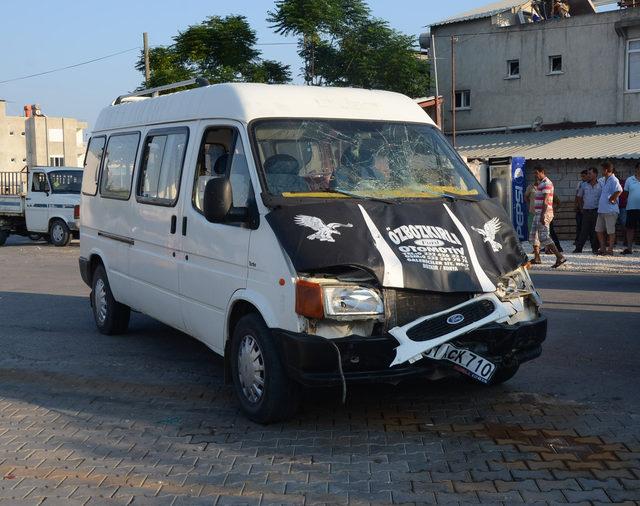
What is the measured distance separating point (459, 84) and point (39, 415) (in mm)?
31184

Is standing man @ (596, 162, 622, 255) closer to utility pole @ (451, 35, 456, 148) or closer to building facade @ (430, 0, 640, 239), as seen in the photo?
building facade @ (430, 0, 640, 239)

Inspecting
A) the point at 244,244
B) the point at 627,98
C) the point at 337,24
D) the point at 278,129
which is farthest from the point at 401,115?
the point at 337,24

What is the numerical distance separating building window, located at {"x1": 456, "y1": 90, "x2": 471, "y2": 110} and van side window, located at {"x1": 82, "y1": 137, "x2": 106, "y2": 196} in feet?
89.5

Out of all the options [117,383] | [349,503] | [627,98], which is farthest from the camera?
[627,98]

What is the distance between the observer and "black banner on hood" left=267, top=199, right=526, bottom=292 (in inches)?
221

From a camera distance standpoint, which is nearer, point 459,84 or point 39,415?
point 39,415

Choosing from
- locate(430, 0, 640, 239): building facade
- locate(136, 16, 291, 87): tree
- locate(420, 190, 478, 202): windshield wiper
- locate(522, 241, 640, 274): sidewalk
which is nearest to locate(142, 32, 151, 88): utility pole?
locate(136, 16, 291, 87): tree

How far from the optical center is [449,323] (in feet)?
18.7

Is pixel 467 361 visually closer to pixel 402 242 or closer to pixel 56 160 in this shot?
pixel 402 242

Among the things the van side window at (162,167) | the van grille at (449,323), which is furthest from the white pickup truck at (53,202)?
the van grille at (449,323)

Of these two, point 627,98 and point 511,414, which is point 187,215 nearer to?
point 511,414

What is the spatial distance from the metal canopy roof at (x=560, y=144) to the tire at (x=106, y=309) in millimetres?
17773

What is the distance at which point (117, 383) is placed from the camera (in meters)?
7.42

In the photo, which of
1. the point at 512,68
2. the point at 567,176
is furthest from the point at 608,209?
the point at 512,68
